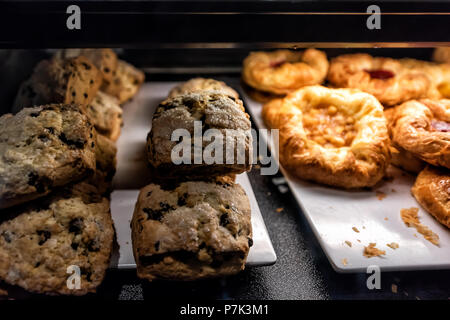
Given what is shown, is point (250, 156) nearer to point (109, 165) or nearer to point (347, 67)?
point (109, 165)

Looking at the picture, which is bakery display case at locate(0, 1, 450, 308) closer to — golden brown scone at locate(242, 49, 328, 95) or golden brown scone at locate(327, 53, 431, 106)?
golden brown scone at locate(327, 53, 431, 106)

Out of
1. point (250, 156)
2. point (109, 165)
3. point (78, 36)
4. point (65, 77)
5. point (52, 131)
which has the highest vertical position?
point (78, 36)

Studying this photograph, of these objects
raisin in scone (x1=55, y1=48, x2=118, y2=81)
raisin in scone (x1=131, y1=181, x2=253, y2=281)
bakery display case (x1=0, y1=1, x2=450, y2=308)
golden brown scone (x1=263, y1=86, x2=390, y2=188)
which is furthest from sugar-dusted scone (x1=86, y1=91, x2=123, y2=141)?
golden brown scone (x1=263, y1=86, x2=390, y2=188)

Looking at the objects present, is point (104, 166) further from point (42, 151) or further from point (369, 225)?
point (369, 225)

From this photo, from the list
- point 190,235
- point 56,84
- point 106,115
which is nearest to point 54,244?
point 190,235

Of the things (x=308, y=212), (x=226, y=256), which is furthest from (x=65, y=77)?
(x=308, y=212)

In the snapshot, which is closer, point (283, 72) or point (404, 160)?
point (404, 160)

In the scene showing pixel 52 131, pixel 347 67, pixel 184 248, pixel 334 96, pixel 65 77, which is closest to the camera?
pixel 184 248
